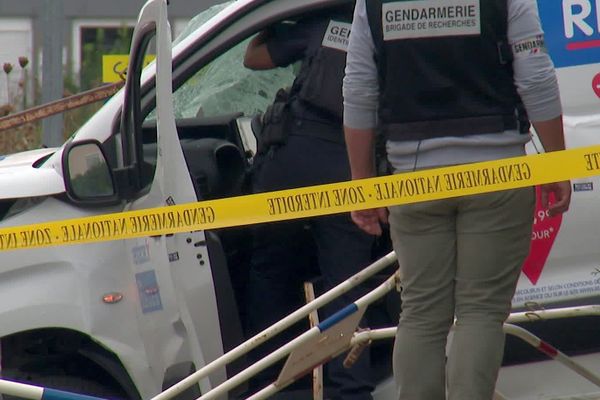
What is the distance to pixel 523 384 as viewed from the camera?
4.83m

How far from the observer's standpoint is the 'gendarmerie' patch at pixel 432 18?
363 cm

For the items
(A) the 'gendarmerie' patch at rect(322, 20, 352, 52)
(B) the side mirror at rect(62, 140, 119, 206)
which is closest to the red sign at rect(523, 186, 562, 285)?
(A) the 'gendarmerie' patch at rect(322, 20, 352, 52)

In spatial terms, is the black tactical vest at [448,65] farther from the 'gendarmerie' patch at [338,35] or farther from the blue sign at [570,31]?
the blue sign at [570,31]

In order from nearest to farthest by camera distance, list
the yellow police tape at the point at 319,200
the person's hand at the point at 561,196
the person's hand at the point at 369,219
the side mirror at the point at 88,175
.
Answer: the yellow police tape at the point at 319,200
the person's hand at the point at 561,196
the person's hand at the point at 369,219
the side mirror at the point at 88,175

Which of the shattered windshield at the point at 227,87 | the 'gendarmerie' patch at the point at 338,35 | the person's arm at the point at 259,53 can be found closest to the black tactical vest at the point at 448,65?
the 'gendarmerie' patch at the point at 338,35

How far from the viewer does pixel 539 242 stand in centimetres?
479

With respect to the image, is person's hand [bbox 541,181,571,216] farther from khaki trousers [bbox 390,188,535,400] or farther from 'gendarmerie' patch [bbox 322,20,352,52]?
'gendarmerie' patch [bbox 322,20,352,52]

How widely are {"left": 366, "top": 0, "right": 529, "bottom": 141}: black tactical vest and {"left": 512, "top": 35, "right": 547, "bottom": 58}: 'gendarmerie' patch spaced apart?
0.04m

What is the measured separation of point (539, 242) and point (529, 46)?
1.30 m

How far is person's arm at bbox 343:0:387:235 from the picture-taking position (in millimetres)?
3795

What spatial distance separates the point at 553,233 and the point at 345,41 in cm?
104

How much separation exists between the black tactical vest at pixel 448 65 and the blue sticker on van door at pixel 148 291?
1.13m

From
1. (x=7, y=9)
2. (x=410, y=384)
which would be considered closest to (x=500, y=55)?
(x=410, y=384)

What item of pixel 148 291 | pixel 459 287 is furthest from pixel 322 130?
pixel 459 287
